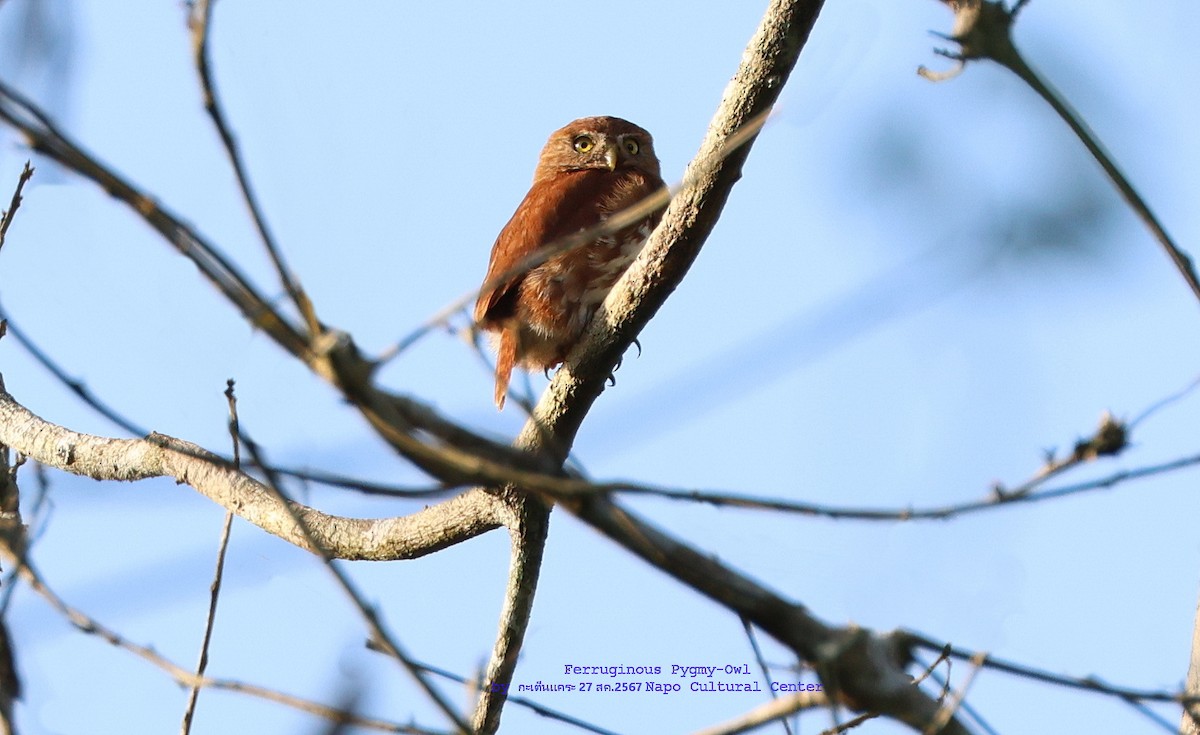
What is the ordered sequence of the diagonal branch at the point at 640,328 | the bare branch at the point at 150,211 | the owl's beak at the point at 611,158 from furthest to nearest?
the owl's beak at the point at 611,158 → the diagonal branch at the point at 640,328 → the bare branch at the point at 150,211

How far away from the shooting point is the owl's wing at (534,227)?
18.7ft

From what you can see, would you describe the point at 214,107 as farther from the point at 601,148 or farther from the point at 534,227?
the point at 601,148

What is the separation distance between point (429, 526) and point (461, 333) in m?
2.95

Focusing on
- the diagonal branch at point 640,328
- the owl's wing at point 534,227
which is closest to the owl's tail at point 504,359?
the owl's wing at point 534,227

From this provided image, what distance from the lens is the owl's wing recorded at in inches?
Result: 224

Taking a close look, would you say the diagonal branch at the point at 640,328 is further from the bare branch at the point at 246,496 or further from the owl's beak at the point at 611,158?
the owl's beak at the point at 611,158

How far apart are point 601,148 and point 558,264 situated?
197cm

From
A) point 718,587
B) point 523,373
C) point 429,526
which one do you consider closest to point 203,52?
point 523,373

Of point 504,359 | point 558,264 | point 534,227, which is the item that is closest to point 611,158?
point 534,227

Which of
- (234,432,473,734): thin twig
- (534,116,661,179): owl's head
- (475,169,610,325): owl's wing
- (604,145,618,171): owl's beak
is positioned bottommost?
(234,432,473,734): thin twig

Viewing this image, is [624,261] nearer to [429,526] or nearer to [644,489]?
[429,526]

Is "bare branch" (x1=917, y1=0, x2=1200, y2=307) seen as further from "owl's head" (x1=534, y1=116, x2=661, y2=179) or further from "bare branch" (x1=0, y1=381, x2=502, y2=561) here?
"owl's head" (x1=534, y1=116, x2=661, y2=179)

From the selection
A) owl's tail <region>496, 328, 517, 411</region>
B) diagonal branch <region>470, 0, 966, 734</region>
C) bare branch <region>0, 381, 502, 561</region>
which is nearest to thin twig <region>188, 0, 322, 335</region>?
diagonal branch <region>470, 0, 966, 734</region>

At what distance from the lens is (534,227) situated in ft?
19.2
